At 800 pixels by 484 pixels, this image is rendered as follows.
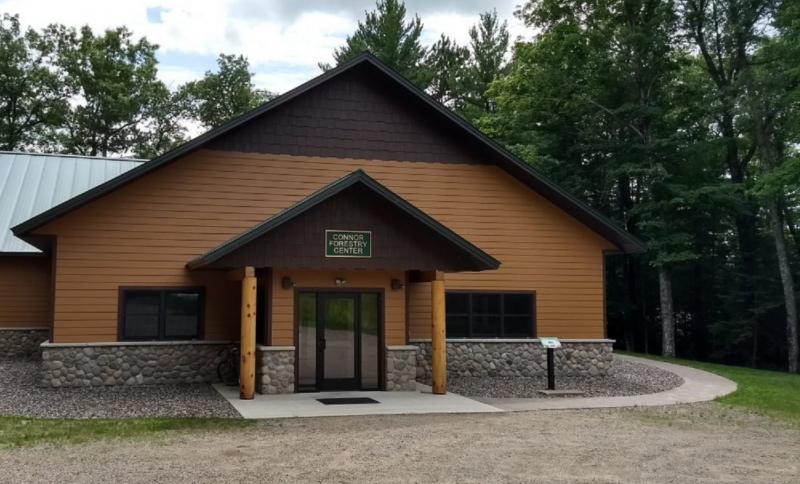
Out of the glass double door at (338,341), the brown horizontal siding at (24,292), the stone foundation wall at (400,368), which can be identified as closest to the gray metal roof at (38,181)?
the brown horizontal siding at (24,292)

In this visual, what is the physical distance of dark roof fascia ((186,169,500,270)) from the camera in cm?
1136

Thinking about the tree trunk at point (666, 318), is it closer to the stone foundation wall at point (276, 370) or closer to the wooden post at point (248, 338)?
the stone foundation wall at point (276, 370)

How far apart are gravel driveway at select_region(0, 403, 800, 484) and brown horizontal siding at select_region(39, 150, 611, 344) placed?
4.14 m

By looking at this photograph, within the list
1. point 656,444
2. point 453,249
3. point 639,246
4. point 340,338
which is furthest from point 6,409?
point 639,246

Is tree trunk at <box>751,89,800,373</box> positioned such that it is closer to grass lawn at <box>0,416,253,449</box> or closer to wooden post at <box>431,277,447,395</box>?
wooden post at <box>431,277,447,395</box>

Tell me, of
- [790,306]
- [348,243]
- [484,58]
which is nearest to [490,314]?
Answer: [348,243]

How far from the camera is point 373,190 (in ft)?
39.5

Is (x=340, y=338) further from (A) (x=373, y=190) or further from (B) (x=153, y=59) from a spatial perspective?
(B) (x=153, y=59)

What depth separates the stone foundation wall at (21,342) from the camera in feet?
57.0

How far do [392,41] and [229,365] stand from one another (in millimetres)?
26984

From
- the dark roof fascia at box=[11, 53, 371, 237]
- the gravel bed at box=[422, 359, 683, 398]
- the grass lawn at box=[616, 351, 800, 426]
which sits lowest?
the grass lawn at box=[616, 351, 800, 426]

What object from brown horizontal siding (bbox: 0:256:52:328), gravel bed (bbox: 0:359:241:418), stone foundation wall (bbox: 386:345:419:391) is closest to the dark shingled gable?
stone foundation wall (bbox: 386:345:419:391)

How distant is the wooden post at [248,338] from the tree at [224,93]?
28341mm

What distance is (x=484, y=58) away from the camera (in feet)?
122
